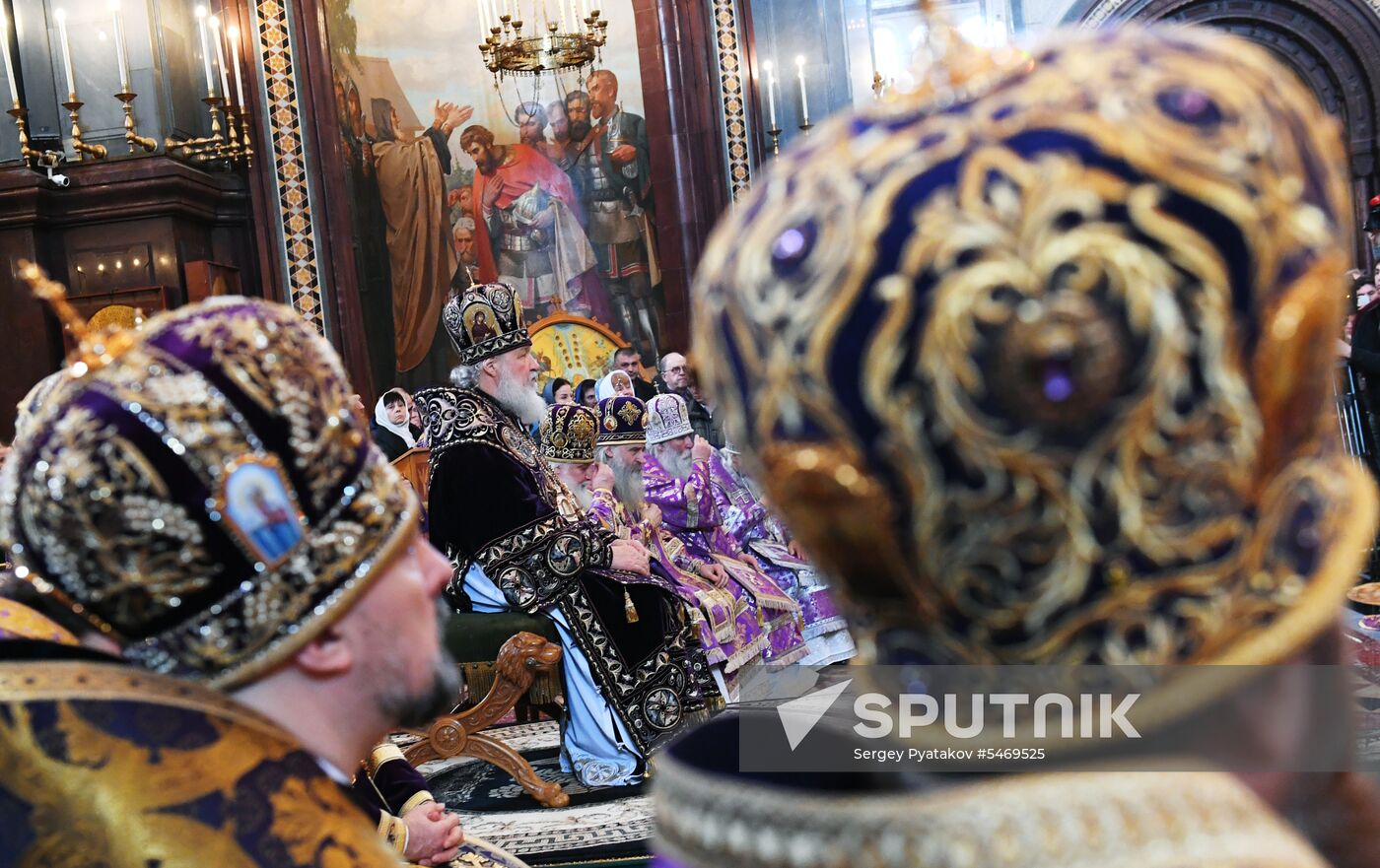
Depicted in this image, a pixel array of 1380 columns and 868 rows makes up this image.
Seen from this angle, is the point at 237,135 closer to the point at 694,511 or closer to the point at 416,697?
the point at 694,511

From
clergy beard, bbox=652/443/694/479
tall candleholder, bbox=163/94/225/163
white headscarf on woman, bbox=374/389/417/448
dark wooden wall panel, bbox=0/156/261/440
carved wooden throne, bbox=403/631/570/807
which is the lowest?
carved wooden throne, bbox=403/631/570/807

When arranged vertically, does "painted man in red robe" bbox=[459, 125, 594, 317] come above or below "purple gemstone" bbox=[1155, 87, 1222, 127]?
above

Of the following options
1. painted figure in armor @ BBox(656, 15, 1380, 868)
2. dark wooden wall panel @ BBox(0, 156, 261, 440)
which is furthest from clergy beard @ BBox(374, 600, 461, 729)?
dark wooden wall panel @ BBox(0, 156, 261, 440)

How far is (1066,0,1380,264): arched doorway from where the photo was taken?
11438 millimetres

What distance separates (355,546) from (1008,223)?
848 mm

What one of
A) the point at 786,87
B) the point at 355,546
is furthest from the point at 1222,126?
the point at 786,87

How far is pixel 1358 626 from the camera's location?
14.5 ft

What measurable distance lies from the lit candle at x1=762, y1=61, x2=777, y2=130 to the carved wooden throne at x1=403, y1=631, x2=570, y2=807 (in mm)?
6991

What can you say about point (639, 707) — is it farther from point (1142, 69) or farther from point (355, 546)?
point (1142, 69)

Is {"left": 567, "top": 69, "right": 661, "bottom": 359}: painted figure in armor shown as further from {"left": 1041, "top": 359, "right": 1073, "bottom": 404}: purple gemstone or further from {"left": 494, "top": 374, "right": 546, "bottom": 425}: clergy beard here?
{"left": 1041, "top": 359, "right": 1073, "bottom": 404}: purple gemstone

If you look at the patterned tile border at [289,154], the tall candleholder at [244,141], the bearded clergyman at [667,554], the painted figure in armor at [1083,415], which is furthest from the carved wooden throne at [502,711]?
the patterned tile border at [289,154]

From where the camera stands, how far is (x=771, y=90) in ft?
36.6

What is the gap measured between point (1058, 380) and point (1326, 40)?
1283 centimetres

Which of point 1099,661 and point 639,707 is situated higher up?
point 1099,661
